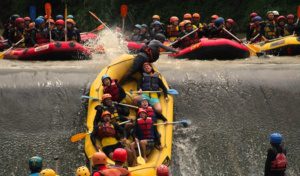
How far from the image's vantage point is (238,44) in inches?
734

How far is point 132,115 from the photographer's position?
534 inches

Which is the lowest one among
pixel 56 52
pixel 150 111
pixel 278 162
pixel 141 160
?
pixel 141 160

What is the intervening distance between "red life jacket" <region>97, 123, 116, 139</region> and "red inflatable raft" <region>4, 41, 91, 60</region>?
20.3ft

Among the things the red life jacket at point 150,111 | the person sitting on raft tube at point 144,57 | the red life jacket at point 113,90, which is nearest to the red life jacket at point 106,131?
the red life jacket at point 150,111

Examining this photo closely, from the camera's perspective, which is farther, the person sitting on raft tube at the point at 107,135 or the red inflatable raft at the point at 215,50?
the red inflatable raft at the point at 215,50

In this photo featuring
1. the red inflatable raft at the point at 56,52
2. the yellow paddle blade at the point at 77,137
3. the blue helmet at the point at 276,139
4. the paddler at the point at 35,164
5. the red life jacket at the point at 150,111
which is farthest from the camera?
the red inflatable raft at the point at 56,52

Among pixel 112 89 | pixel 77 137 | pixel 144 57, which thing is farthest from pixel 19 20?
pixel 77 137

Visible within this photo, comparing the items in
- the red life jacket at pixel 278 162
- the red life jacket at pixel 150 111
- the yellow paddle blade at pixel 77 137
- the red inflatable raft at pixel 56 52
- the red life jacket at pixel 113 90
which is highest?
the red inflatable raft at pixel 56 52

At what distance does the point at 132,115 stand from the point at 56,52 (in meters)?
5.32

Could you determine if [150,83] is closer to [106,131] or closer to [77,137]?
[106,131]

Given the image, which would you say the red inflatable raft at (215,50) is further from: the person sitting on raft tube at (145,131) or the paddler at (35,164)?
the paddler at (35,164)

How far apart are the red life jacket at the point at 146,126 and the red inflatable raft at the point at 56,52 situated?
6.18 metres

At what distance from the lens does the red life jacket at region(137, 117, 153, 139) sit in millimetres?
12594

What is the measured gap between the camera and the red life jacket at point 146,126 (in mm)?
12594
